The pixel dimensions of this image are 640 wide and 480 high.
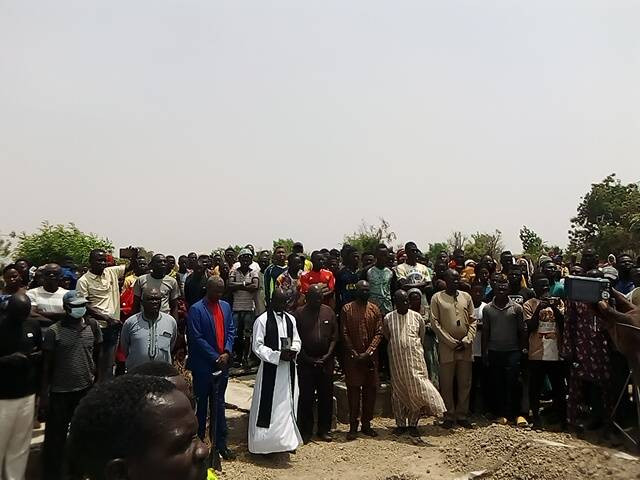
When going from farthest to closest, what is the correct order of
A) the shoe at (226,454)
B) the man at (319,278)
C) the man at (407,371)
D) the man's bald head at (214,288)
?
the man at (319,278), the man at (407,371), the shoe at (226,454), the man's bald head at (214,288)

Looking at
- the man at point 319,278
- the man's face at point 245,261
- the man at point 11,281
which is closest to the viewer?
the man at point 11,281

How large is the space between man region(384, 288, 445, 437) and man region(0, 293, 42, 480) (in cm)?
446

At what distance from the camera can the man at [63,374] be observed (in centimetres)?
570

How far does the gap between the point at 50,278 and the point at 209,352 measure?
75.5 inches

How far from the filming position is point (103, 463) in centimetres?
Result: 142

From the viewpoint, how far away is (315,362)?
7.70m

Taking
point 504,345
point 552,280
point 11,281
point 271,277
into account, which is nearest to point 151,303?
point 11,281

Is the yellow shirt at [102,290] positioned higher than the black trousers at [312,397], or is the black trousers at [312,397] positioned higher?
the yellow shirt at [102,290]

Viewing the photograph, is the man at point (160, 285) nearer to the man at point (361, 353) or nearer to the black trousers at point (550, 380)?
the man at point (361, 353)

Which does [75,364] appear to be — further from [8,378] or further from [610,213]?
[610,213]

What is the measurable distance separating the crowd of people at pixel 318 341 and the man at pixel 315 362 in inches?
0.7

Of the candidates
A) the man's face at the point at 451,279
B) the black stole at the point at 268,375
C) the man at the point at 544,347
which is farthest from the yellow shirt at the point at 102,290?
the man at the point at 544,347

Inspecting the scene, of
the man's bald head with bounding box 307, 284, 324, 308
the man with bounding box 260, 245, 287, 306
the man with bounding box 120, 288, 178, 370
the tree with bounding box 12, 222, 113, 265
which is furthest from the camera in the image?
the tree with bounding box 12, 222, 113, 265

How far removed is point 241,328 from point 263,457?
316cm
